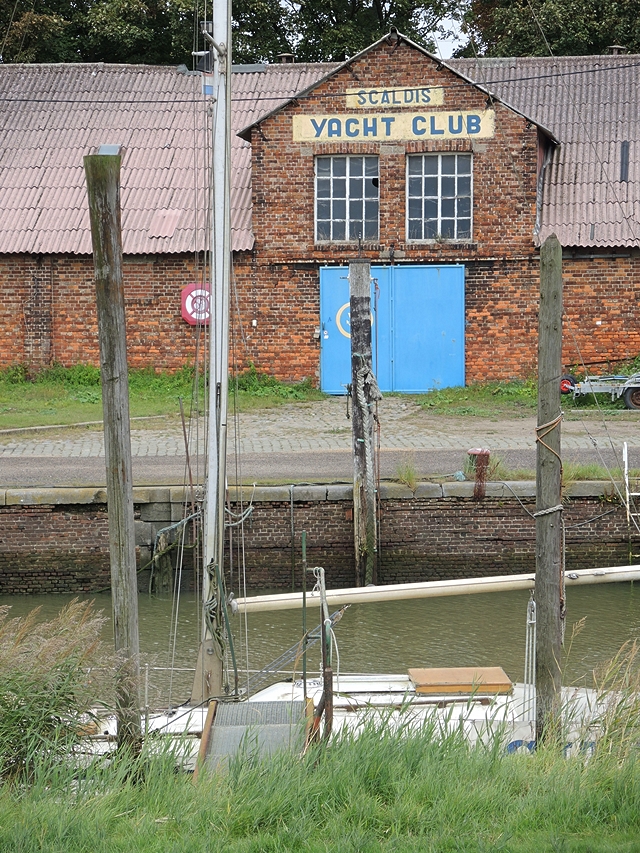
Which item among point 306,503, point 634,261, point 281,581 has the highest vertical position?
point 634,261

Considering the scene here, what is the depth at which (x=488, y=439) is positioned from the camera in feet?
53.3

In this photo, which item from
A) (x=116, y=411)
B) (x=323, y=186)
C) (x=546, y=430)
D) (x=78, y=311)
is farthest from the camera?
(x=78, y=311)

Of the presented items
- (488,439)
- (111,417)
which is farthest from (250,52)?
(111,417)

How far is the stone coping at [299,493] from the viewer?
12469 millimetres

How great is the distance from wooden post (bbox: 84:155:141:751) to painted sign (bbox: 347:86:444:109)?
50.3ft

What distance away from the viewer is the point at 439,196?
2081 centimetres

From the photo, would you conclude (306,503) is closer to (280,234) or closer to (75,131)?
(280,234)

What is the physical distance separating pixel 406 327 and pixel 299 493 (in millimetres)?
9063

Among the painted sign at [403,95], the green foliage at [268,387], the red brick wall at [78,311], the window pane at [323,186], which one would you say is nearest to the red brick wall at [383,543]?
the green foliage at [268,387]

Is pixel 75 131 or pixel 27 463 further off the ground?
pixel 75 131

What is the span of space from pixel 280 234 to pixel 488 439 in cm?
711

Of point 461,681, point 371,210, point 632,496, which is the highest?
point 371,210

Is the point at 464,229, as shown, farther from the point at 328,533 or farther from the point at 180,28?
the point at 180,28

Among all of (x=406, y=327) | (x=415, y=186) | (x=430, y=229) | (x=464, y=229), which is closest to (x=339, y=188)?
(x=415, y=186)
